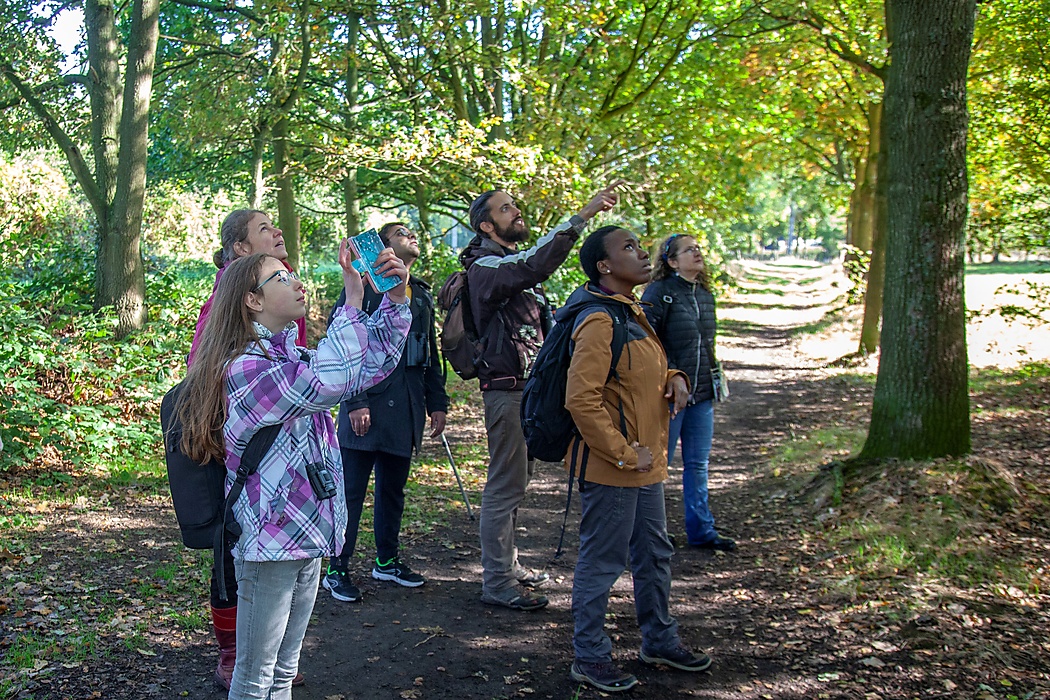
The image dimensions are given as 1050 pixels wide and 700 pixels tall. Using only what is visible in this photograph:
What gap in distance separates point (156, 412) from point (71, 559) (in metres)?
3.70

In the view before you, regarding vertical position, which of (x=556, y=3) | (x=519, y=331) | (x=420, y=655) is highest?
(x=556, y=3)

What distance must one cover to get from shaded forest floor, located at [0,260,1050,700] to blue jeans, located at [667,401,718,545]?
23cm

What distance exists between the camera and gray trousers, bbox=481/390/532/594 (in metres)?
5.19

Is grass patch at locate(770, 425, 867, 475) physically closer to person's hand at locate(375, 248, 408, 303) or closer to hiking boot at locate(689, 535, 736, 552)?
hiking boot at locate(689, 535, 736, 552)

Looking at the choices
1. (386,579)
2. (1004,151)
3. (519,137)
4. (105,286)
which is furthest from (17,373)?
(1004,151)

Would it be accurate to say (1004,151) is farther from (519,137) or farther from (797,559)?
(797,559)

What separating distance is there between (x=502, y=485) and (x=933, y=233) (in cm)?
381

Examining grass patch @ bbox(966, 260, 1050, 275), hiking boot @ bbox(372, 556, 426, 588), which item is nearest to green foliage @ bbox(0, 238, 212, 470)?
hiking boot @ bbox(372, 556, 426, 588)

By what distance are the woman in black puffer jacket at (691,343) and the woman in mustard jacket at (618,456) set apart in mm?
1982

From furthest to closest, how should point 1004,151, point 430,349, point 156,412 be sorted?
1. point 1004,151
2. point 156,412
3. point 430,349

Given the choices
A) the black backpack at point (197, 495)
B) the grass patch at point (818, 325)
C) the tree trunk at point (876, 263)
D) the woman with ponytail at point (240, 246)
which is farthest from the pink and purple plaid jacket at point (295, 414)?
the grass patch at point (818, 325)

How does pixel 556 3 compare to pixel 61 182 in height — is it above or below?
above

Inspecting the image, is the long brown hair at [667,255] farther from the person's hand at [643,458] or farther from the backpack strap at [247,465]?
the backpack strap at [247,465]

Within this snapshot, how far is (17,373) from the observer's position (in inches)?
332
